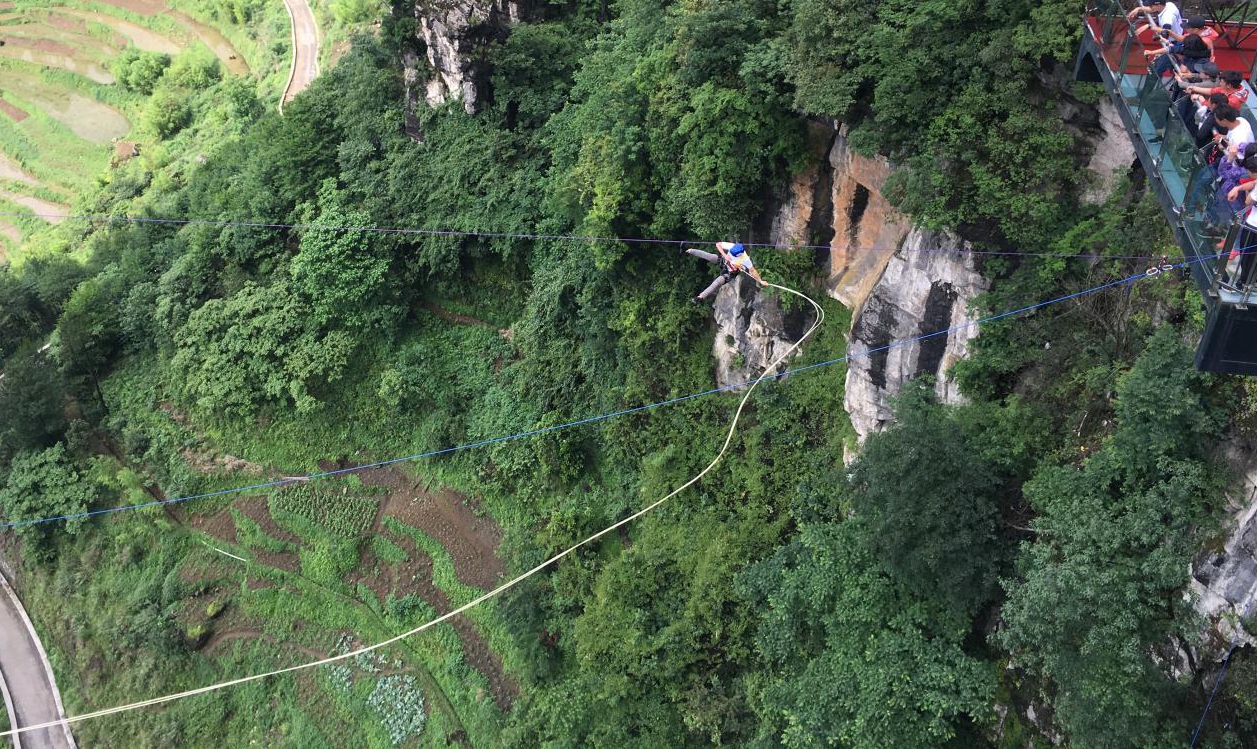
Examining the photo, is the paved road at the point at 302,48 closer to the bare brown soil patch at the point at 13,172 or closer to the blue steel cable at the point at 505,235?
the blue steel cable at the point at 505,235

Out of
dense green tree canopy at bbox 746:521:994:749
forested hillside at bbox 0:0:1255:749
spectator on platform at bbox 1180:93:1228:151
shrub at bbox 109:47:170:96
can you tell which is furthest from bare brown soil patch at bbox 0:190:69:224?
spectator on platform at bbox 1180:93:1228:151

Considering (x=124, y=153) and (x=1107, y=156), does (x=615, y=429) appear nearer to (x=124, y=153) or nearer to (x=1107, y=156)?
(x=1107, y=156)

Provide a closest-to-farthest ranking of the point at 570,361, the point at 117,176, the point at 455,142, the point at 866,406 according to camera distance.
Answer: the point at 866,406, the point at 570,361, the point at 455,142, the point at 117,176

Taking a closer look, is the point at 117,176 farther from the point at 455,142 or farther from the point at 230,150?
the point at 455,142

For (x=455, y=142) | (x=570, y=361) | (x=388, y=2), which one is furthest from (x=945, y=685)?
(x=388, y=2)

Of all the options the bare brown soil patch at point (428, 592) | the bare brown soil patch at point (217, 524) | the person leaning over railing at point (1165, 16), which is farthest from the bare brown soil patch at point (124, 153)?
the person leaning over railing at point (1165, 16)
